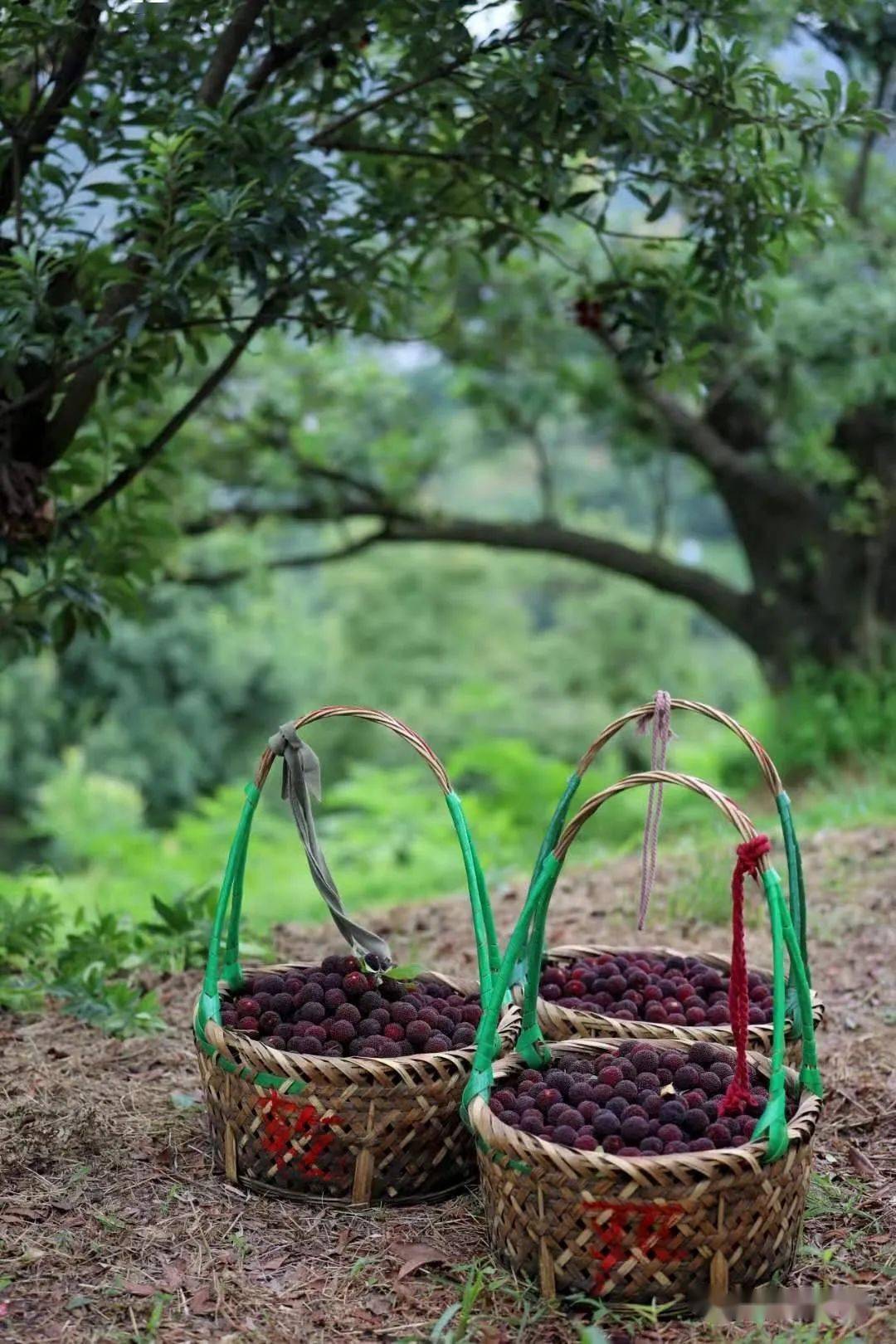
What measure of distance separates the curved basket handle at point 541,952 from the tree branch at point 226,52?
1.95m

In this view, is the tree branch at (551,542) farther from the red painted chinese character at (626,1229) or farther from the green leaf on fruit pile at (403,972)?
the red painted chinese character at (626,1229)

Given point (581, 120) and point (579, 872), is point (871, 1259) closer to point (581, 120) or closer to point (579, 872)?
point (581, 120)

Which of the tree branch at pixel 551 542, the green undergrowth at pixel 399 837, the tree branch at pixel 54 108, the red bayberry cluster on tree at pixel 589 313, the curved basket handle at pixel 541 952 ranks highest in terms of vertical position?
the tree branch at pixel 54 108

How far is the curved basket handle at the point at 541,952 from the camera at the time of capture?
2010mm

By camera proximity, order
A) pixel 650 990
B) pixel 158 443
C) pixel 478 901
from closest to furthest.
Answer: pixel 478 901 → pixel 650 990 → pixel 158 443

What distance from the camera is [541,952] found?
2.41 meters

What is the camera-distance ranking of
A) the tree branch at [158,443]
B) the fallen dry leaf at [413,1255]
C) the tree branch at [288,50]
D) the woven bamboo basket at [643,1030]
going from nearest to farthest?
the fallen dry leaf at [413,1255]
the woven bamboo basket at [643,1030]
the tree branch at [288,50]
the tree branch at [158,443]

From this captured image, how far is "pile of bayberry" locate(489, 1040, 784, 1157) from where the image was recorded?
2066 mm

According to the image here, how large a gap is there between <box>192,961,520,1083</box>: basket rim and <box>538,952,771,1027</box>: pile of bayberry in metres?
0.31

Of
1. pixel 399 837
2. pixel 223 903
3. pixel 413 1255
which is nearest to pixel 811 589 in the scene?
pixel 399 837

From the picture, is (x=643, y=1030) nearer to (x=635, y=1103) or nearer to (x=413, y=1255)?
(x=635, y=1103)

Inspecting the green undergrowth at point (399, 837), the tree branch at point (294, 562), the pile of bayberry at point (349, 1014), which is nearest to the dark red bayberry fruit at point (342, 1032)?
the pile of bayberry at point (349, 1014)

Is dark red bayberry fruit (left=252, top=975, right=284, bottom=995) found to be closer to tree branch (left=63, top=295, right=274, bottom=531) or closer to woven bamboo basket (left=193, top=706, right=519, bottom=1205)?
woven bamboo basket (left=193, top=706, right=519, bottom=1205)

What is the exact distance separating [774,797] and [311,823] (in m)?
0.90
